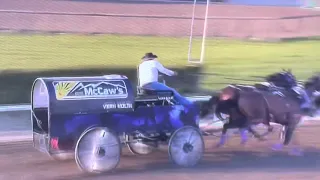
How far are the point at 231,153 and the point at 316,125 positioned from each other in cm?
413

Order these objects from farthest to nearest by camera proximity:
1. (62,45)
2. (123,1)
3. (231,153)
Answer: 1. (123,1)
2. (62,45)
3. (231,153)

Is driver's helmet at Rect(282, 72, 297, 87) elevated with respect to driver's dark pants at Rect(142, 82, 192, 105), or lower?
elevated

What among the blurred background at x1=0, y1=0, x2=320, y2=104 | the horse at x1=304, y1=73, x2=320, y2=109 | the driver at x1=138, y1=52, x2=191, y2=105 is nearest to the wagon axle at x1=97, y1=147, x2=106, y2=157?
the driver at x1=138, y1=52, x2=191, y2=105

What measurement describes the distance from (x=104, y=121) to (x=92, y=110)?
10.0 inches

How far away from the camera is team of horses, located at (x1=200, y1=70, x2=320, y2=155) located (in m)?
12.1

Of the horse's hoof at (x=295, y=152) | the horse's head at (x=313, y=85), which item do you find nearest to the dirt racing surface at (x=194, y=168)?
the horse's hoof at (x=295, y=152)

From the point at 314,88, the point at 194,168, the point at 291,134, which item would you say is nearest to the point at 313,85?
the point at 314,88

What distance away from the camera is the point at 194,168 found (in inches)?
435

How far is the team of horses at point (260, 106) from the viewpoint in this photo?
39.6 ft

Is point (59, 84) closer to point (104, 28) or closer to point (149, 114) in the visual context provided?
point (149, 114)

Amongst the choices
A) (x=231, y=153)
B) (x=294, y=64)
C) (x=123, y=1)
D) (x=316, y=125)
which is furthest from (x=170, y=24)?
(x=231, y=153)

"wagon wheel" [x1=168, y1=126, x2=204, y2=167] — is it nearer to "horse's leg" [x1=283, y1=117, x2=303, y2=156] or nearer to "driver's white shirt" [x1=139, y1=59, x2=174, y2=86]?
"driver's white shirt" [x1=139, y1=59, x2=174, y2=86]

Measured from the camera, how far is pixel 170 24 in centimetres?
3153

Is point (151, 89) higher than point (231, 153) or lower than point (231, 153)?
higher
